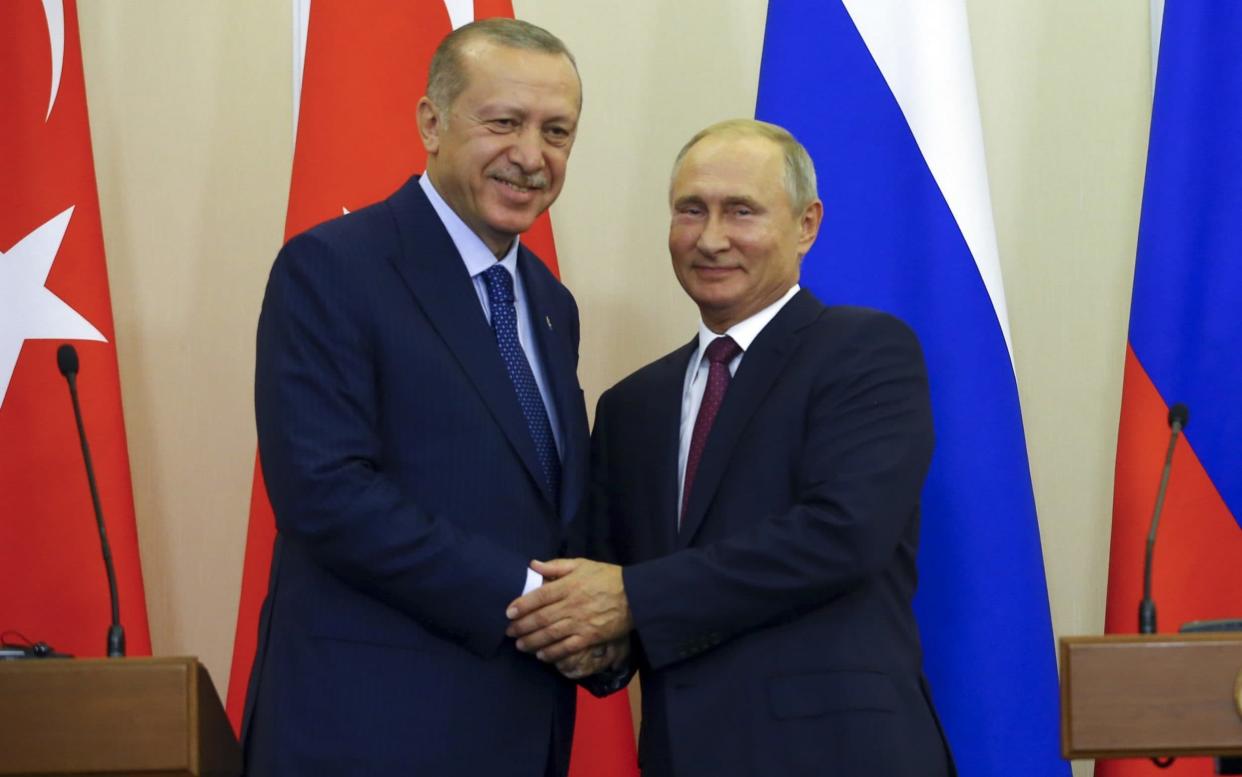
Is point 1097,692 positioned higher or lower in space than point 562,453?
lower

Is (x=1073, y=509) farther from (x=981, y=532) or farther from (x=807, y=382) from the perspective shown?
(x=807, y=382)

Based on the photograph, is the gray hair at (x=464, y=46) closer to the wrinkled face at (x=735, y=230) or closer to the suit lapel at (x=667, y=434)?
the wrinkled face at (x=735, y=230)

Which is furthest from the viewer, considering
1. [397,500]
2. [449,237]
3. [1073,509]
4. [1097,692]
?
[1073,509]

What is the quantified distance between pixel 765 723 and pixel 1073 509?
1591 millimetres

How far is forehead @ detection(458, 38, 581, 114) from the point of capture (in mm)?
2707

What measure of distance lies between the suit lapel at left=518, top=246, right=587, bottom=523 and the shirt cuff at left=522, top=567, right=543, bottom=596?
0.49ft

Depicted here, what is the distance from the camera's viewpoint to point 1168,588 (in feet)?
10.6

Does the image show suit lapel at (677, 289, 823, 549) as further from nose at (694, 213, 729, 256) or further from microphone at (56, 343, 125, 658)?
microphone at (56, 343, 125, 658)

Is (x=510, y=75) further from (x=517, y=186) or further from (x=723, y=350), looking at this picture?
(x=723, y=350)

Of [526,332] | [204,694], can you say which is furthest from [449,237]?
[204,694]

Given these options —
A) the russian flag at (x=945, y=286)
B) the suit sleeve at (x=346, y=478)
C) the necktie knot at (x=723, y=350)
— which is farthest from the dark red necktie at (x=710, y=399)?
the russian flag at (x=945, y=286)

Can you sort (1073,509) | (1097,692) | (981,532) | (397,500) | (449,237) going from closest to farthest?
1. (1097,692)
2. (397,500)
3. (449,237)
4. (981,532)
5. (1073,509)

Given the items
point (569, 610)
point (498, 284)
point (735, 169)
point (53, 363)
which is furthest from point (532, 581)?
point (53, 363)

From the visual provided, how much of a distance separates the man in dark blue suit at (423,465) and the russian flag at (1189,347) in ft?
4.34
